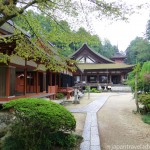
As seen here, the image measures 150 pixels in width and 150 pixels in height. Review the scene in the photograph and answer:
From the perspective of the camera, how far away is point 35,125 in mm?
5875

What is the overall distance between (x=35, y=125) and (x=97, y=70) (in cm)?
4231

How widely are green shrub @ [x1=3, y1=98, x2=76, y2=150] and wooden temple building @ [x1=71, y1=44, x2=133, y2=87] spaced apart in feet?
134

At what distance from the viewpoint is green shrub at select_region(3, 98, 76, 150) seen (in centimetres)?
584

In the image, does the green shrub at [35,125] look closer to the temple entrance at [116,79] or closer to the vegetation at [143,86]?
the vegetation at [143,86]

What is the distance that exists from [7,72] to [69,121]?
689cm

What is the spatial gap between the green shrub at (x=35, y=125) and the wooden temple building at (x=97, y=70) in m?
40.7

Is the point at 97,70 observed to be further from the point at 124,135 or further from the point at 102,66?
the point at 124,135

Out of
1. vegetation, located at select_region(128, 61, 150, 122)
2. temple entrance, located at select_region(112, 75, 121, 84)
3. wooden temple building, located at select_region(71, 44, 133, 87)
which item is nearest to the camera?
vegetation, located at select_region(128, 61, 150, 122)

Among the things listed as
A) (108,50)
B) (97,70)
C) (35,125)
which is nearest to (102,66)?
(97,70)

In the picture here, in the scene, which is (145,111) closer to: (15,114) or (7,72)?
(7,72)

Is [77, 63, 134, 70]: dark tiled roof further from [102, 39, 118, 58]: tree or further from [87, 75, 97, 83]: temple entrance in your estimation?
[102, 39, 118, 58]: tree

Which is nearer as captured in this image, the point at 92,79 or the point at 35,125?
the point at 35,125

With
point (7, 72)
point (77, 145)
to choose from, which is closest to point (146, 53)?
point (7, 72)

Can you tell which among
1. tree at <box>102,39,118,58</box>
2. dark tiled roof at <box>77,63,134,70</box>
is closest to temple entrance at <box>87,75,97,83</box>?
dark tiled roof at <box>77,63,134,70</box>
